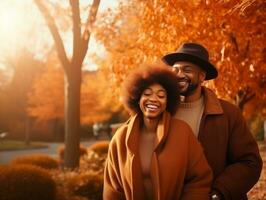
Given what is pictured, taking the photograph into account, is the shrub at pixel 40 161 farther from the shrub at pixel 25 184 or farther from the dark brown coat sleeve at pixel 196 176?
the dark brown coat sleeve at pixel 196 176

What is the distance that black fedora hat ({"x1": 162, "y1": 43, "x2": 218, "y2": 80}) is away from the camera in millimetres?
3188

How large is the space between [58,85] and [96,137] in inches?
425

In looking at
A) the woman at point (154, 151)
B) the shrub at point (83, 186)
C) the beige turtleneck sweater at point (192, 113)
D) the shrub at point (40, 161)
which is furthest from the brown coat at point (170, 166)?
the shrub at point (40, 161)

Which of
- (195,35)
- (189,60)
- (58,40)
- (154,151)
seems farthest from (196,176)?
(58,40)

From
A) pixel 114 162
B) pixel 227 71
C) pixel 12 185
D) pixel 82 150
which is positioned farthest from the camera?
pixel 82 150

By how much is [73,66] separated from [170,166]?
7940 millimetres

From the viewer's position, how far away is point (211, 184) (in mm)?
2871

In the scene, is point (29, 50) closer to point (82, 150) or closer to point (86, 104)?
point (86, 104)

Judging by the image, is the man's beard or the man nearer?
the man

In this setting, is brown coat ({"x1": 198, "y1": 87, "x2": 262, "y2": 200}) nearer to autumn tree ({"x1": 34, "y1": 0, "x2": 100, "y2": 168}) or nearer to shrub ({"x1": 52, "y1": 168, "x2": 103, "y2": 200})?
shrub ({"x1": 52, "y1": 168, "x2": 103, "y2": 200})

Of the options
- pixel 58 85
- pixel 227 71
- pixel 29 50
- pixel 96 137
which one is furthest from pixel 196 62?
pixel 96 137

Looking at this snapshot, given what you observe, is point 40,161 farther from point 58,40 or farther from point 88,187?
point 88,187

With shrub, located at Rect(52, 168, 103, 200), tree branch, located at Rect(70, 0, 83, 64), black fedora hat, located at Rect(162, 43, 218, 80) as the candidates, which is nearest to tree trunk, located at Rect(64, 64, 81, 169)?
tree branch, located at Rect(70, 0, 83, 64)

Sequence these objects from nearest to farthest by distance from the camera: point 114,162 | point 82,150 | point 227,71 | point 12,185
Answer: point 114,162, point 12,185, point 227,71, point 82,150
